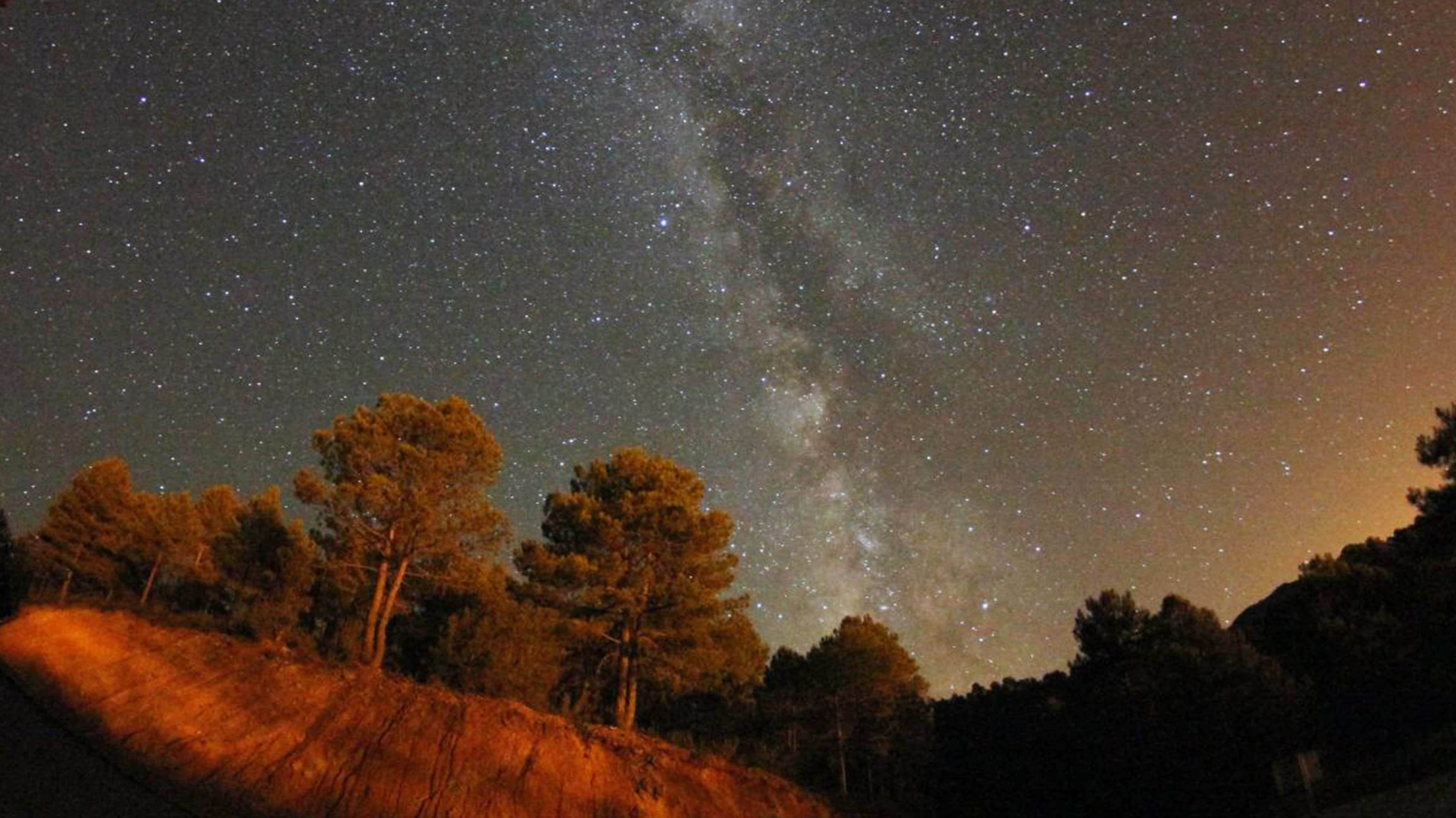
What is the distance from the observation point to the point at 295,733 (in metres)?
20.2

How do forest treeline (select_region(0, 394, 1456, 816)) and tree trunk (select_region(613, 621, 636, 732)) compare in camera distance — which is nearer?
forest treeline (select_region(0, 394, 1456, 816))

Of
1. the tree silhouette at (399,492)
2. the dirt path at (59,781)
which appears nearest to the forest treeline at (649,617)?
the tree silhouette at (399,492)

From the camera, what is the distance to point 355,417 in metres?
25.5

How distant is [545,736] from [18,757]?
11.8m

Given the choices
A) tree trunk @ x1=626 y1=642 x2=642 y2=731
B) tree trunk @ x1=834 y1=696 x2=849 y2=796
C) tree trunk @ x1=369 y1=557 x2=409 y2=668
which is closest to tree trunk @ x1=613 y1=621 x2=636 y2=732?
tree trunk @ x1=626 y1=642 x2=642 y2=731

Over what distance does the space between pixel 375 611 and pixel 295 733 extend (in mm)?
4739

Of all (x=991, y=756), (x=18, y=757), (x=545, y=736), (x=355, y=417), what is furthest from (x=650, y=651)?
(x=991, y=756)

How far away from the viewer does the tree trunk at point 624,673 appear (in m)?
27.0

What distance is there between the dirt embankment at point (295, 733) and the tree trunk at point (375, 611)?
5.05 feet

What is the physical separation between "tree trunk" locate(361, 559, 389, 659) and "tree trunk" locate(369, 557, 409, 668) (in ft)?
0.46

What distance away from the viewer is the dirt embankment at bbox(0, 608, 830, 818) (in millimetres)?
18938

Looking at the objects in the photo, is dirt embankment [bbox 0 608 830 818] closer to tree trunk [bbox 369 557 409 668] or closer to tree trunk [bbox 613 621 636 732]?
tree trunk [bbox 369 557 409 668]

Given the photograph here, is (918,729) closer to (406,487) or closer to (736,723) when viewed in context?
(736,723)

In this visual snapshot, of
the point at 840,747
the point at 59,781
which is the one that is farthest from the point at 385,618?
the point at 840,747
